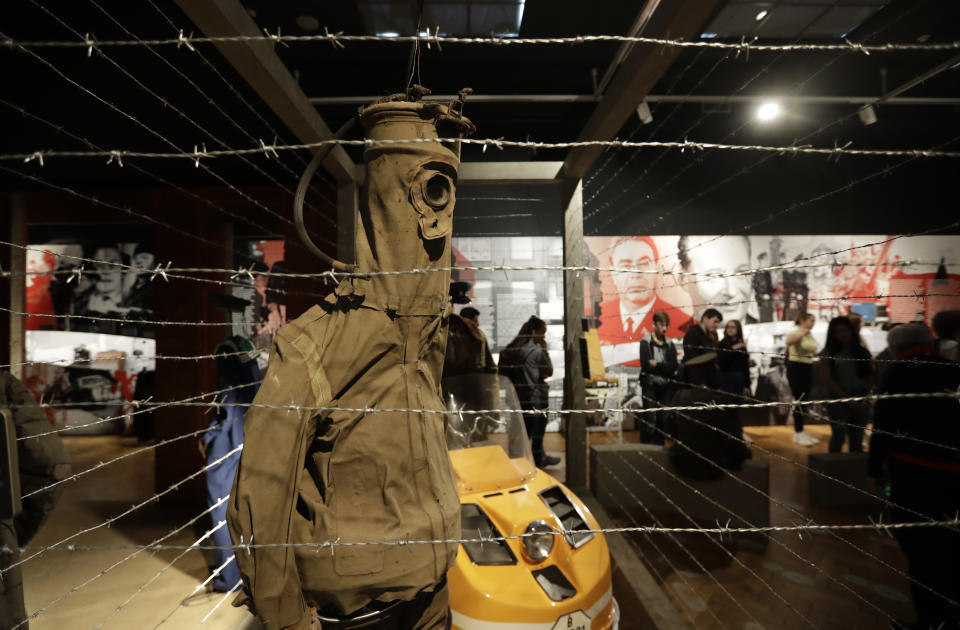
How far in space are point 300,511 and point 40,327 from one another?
6722 mm

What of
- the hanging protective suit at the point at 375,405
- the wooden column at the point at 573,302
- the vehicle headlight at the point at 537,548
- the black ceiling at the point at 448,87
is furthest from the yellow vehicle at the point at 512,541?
the black ceiling at the point at 448,87

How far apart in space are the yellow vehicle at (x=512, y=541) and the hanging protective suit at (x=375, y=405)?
406 millimetres

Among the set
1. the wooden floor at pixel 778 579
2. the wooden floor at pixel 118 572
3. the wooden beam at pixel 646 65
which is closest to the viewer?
the wooden beam at pixel 646 65

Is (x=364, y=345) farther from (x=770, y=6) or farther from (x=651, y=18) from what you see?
(x=770, y=6)

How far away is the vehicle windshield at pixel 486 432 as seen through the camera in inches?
86.0

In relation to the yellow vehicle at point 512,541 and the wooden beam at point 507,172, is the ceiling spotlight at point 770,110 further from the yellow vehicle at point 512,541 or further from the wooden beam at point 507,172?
the yellow vehicle at point 512,541

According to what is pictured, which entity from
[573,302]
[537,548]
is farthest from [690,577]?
[573,302]

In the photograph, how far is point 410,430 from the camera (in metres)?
1.33

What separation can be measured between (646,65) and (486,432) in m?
1.78

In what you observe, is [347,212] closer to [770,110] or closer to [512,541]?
[512,541]

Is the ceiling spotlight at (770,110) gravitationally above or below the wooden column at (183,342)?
above

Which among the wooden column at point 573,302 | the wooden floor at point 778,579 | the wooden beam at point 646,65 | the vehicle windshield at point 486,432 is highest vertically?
the wooden beam at point 646,65

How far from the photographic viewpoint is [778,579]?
2.66 meters

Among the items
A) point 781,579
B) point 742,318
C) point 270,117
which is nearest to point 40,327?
point 270,117
